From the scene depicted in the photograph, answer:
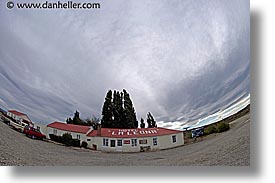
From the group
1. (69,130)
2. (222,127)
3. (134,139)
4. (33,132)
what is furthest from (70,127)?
(222,127)

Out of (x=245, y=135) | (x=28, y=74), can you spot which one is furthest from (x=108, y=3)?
(x=245, y=135)

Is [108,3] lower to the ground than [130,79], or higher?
higher

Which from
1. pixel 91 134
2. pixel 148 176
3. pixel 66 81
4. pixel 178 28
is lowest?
pixel 148 176

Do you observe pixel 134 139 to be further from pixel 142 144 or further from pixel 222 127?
pixel 222 127

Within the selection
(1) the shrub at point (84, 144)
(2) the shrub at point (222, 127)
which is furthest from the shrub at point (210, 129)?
(1) the shrub at point (84, 144)

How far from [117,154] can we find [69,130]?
0.23 m

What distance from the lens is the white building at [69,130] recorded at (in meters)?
1.72

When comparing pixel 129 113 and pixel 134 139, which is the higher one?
pixel 129 113

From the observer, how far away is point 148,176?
1785 mm

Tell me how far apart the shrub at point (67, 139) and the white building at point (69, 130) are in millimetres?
12

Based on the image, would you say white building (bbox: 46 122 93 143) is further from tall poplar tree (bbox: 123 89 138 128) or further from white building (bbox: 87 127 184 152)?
tall poplar tree (bbox: 123 89 138 128)

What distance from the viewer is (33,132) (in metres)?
1.74

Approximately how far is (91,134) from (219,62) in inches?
24.2

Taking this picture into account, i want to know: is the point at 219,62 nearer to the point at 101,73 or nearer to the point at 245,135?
the point at 245,135
